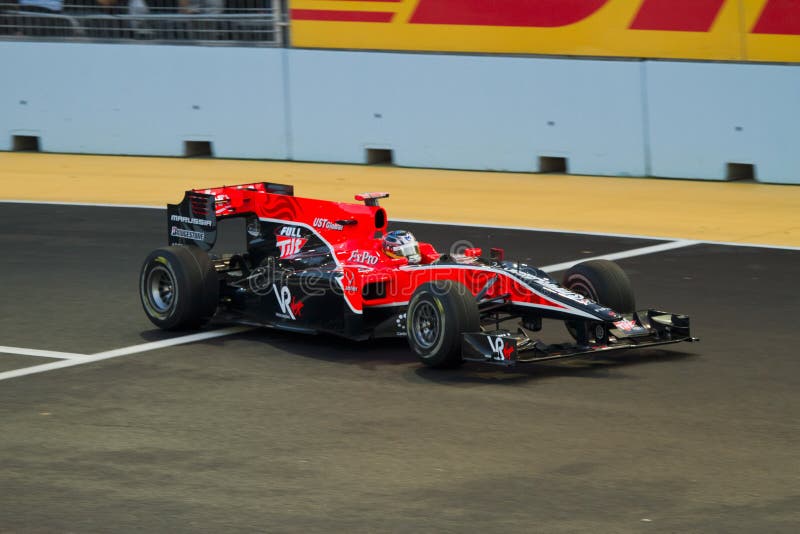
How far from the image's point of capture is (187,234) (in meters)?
10.9

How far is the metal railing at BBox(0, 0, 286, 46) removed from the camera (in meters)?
19.0

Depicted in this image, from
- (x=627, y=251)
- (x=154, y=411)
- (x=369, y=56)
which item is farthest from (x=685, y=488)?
(x=369, y=56)

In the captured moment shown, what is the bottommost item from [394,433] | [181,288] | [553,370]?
[394,433]

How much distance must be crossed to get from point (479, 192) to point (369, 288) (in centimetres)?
711

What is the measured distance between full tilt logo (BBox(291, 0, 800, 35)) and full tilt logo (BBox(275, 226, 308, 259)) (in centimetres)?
727

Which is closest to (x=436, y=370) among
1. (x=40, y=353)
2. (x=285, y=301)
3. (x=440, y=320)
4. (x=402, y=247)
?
(x=440, y=320)

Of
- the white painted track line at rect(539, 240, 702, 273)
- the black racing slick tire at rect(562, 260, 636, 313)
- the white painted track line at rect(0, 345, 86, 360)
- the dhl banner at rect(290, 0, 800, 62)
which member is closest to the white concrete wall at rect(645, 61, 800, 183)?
the dhl banner at rect(290, 0, 800, 62)

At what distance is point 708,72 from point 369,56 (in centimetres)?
444

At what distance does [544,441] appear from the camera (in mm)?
7441

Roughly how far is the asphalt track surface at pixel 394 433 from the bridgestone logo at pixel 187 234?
70 centimetres

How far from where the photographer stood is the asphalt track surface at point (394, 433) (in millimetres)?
6414

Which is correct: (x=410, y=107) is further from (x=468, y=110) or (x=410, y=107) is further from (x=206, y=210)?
(x=206, y=210)

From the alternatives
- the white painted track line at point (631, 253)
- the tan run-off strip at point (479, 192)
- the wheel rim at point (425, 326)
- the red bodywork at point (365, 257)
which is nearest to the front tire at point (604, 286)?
the red bodywork at point (365, 257)

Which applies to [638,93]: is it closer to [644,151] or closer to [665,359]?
[644,151]
